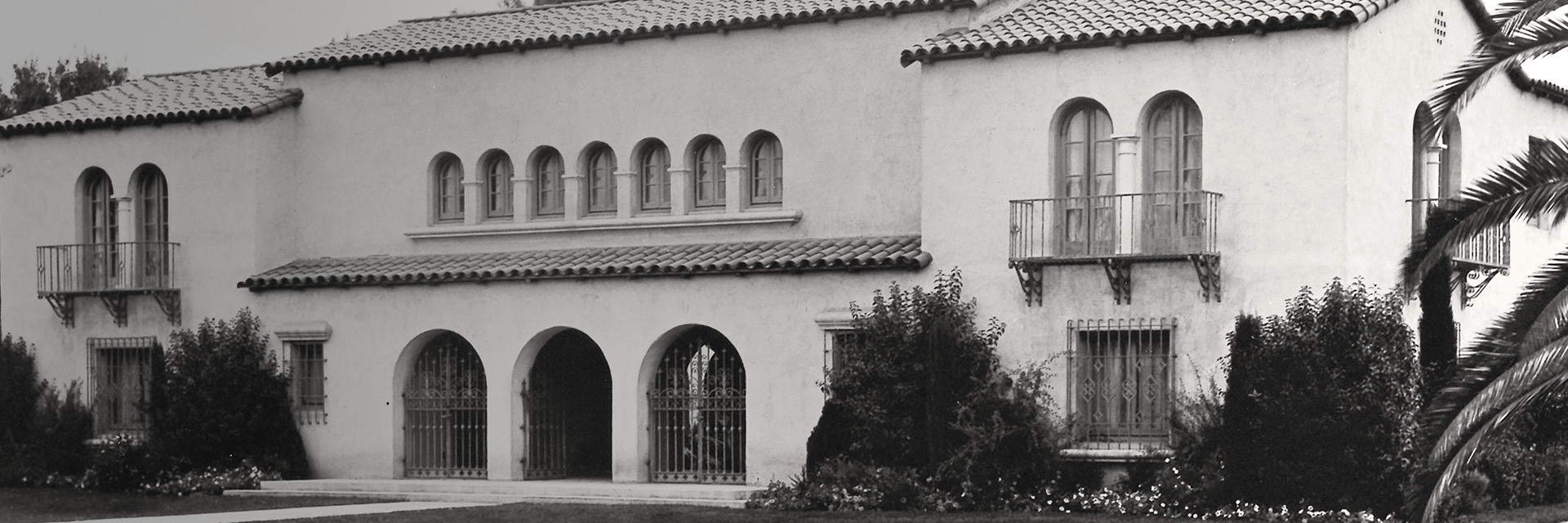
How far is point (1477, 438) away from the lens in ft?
60.1

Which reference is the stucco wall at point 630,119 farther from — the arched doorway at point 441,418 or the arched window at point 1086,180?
the arched window at point 1086,180

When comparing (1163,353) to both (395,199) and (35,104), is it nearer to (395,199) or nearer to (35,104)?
(395,199)

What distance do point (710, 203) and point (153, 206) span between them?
9.09 meters

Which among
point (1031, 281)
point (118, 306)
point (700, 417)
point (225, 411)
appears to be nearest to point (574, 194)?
point (700, 417)

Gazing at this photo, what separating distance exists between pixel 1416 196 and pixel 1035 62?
16.2ft

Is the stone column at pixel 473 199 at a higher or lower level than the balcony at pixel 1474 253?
higher

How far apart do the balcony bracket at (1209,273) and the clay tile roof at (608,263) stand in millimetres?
3430

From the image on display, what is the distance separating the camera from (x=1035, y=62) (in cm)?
2589

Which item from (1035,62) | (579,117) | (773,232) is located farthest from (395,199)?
(1035,62)

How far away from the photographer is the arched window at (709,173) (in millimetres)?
29703

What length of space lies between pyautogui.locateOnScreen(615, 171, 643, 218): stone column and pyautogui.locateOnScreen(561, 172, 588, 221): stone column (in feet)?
2.10

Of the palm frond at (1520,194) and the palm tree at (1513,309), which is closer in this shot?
the palm tree at (1513,309)

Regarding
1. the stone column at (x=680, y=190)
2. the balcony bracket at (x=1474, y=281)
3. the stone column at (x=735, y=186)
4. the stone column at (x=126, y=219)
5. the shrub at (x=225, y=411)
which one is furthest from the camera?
the stone column at (x=126, y=219)

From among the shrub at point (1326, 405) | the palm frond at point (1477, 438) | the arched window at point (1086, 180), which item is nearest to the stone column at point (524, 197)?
the arched window at point (1086, 180)
